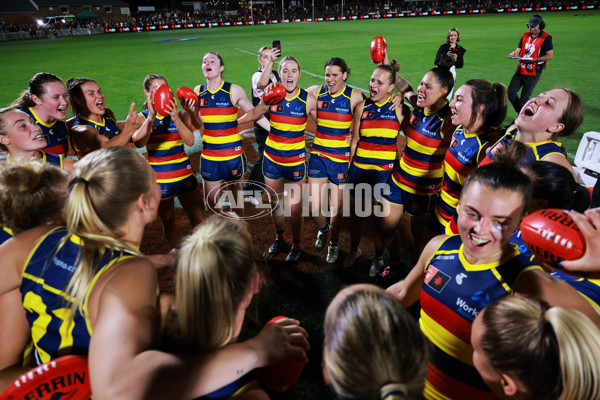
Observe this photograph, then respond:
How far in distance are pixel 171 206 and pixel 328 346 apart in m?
3.63

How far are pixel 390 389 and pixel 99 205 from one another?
144 cm

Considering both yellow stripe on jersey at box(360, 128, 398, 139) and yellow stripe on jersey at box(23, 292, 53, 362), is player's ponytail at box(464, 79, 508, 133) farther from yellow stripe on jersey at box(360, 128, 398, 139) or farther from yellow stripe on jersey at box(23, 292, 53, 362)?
yellow stripe on jersey at box(23, 292, 53, 362)

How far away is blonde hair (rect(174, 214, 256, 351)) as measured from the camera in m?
1.38

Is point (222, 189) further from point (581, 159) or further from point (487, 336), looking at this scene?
point (581, 159)

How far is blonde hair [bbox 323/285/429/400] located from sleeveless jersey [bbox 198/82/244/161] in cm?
368

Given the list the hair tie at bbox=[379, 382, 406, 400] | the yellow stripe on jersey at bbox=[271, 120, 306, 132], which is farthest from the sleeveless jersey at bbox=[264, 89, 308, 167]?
the hair tie at bbox=[379, 382, 406, 400]

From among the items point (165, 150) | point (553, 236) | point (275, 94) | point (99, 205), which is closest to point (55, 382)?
point (99, 205)

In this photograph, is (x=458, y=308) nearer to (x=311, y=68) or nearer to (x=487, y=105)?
(x=487, y=105)

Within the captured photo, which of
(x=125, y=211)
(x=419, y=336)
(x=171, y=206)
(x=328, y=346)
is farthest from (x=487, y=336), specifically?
(x=171, y=206)

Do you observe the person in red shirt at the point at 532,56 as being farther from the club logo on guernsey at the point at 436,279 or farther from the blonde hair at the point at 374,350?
the blonde hair at the point at 374,350

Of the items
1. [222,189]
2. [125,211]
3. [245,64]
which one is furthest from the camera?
[245,64]

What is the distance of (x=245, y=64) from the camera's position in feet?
55.9

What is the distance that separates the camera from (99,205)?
167 centimetres

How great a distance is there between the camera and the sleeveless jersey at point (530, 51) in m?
8.72
